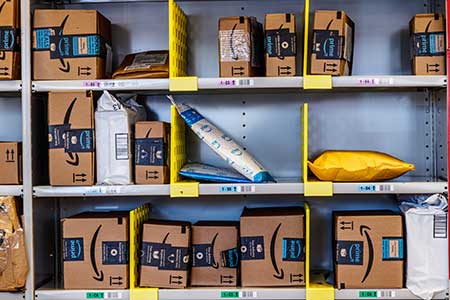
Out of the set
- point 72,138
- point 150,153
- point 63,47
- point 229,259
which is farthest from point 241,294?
point 63,47

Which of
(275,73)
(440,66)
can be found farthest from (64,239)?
(440,66)

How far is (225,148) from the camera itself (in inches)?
89.2

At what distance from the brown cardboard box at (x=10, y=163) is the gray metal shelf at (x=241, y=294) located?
474 millimetres

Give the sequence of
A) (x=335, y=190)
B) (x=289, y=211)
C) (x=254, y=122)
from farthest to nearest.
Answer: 1. (x=254, y=122)
2. (x=289, y=211)
3. (x=335, y=190)

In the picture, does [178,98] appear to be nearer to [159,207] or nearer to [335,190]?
[159,207]

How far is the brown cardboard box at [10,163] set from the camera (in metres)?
2.24

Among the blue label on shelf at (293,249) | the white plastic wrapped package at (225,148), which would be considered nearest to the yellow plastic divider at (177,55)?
the white plastic wrapped package at (225,148)

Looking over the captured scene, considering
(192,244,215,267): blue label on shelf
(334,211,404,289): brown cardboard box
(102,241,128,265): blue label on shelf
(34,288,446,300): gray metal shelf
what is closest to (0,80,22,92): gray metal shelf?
(102,241,128,265): blue label on shelf

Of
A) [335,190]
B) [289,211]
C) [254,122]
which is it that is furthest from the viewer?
[254,122]

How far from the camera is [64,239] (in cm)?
223

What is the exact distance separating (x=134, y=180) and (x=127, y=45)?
27.6 inches

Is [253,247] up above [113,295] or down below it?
above

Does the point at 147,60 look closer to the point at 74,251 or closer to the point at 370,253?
the point at 74,251

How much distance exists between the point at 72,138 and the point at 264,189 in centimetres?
77
